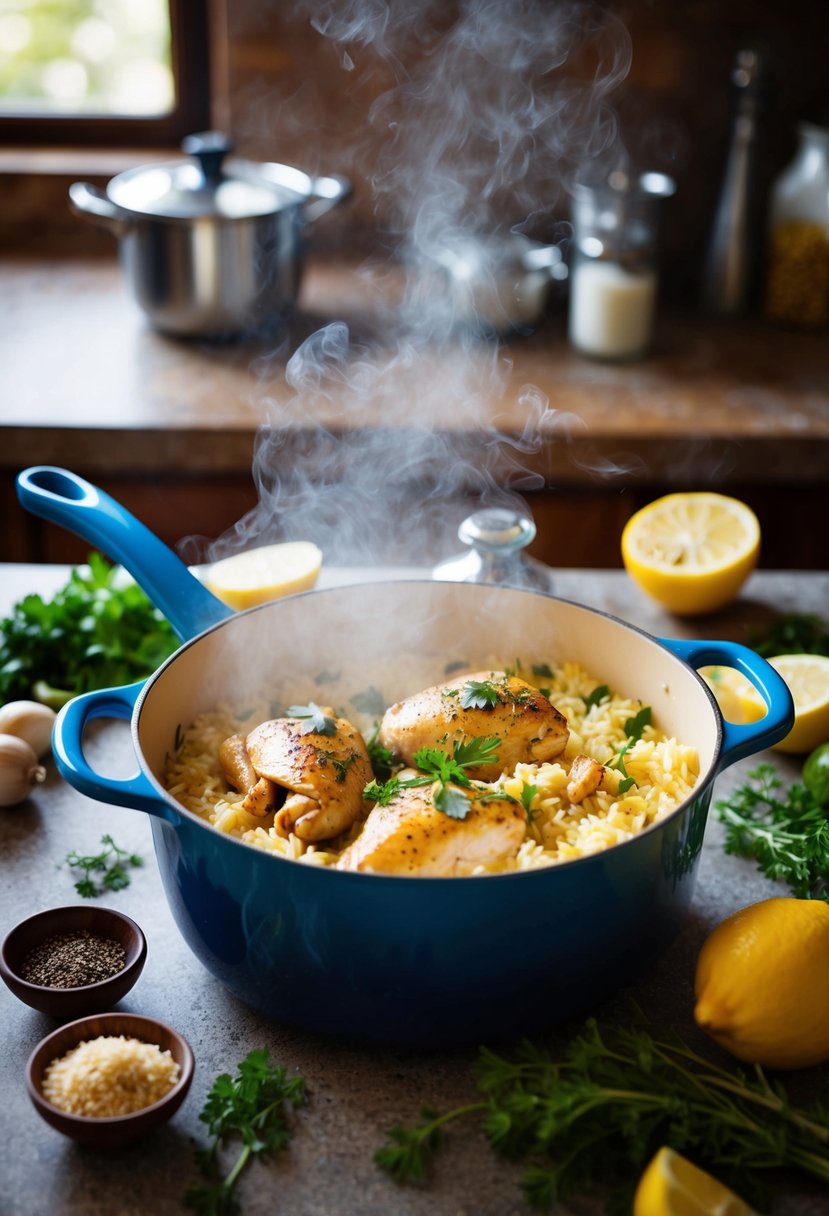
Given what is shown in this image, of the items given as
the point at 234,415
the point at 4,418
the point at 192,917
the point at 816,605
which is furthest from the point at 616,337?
the point at 192,917

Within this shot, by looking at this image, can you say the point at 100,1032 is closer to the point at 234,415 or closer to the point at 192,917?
the point at 192,917

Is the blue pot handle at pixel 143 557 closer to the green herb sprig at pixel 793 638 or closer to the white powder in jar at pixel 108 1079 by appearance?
the white powder in jar at pixel 108 1079

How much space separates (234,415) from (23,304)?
1.06 metres

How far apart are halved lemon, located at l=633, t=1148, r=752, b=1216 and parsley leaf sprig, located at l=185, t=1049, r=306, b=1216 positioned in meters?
0.36

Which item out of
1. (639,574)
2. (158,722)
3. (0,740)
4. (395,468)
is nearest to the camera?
(158,722)

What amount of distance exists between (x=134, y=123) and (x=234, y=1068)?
11.9 ft

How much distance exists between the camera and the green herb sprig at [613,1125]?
1.14 m

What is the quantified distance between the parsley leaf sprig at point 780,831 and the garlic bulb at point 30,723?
973 millimetres

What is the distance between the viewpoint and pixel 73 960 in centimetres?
134

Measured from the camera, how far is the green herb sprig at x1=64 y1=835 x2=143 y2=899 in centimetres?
154

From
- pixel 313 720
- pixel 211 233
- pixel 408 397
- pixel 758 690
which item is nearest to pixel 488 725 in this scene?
pixel 313 720

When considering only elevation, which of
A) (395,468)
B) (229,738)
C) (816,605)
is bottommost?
(395,468)

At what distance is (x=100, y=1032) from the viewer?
1.24 metres

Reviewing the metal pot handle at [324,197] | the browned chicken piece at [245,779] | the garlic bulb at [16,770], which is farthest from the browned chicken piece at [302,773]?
the metal pot handle at [324,197]
